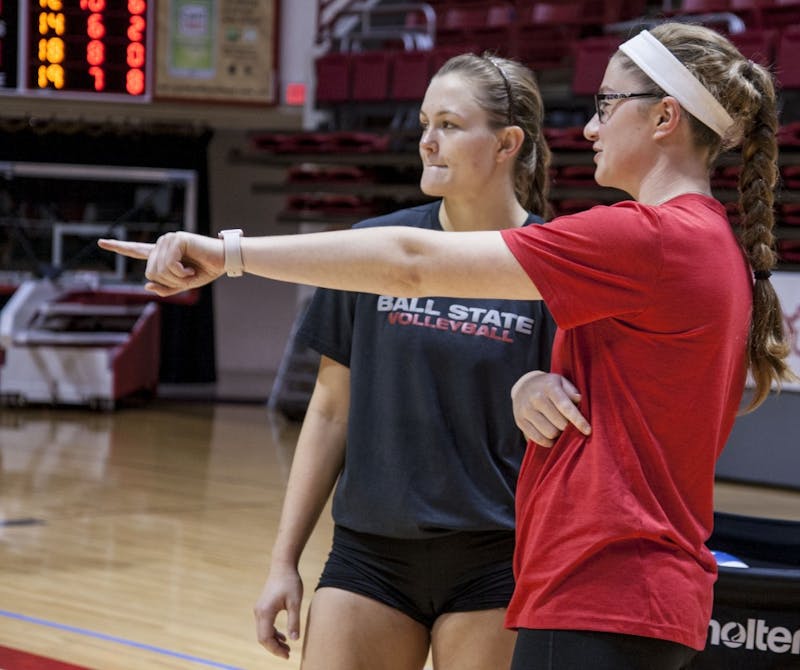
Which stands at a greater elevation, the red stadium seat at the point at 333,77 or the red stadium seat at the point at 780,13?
the red stadium seat at the point at 780,13

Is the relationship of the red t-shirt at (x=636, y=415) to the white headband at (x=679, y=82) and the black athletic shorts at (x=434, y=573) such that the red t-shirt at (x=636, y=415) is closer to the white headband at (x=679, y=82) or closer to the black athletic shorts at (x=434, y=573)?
the white headband at (x=679, y=82)

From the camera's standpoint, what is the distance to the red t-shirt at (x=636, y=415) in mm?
1486

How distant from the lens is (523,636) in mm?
1550

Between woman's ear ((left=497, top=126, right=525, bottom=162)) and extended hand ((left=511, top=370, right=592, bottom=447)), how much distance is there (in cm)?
71

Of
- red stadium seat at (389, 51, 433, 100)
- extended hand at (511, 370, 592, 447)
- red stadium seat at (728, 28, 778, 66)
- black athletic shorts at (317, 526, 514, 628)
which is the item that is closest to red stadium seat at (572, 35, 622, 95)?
red stadium seat at (728, 28, 778, 66)

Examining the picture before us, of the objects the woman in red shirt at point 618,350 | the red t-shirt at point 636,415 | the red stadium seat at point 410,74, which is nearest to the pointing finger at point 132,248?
the woman in red shirt at point 618,350

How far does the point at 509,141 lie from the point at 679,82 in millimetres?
697

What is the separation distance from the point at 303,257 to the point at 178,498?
5.55 metres

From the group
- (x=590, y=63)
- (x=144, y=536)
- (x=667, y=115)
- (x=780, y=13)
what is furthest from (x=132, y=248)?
(x=780, y=13)

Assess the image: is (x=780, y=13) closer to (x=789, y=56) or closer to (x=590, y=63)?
(x=789, y=56)

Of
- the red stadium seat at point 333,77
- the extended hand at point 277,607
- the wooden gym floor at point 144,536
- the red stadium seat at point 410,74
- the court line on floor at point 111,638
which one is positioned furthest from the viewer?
the red stadium seat at point 333,77

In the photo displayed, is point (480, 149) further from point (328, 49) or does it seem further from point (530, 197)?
point (328, 49)

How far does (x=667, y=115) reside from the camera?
5.25 feet

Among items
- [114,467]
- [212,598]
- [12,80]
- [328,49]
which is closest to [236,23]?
[328,49]
